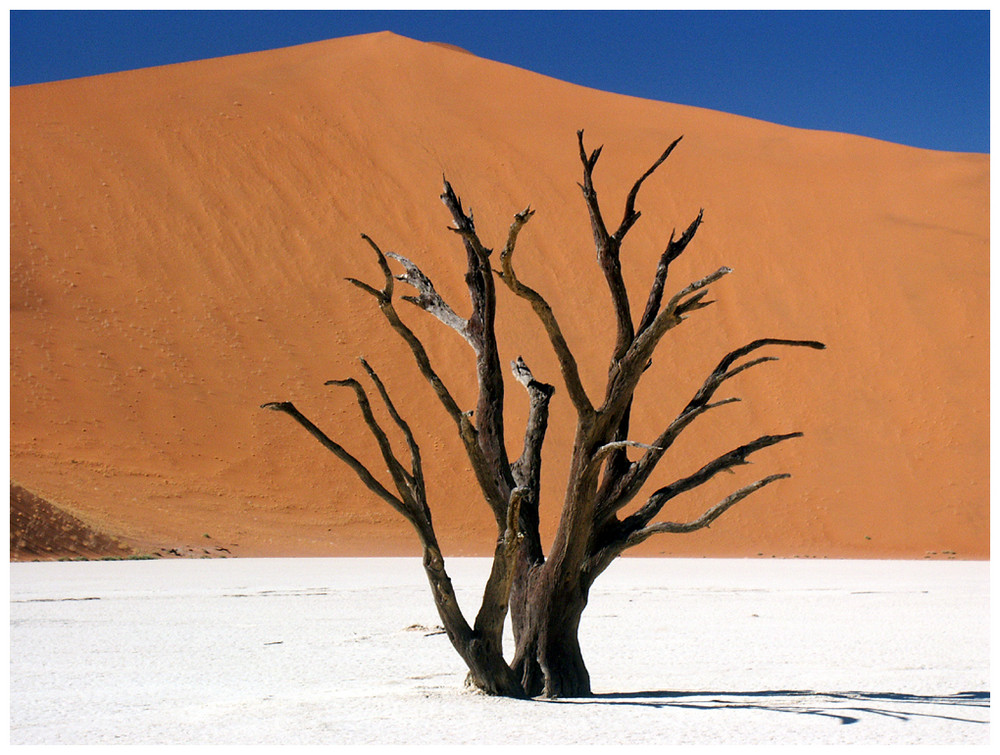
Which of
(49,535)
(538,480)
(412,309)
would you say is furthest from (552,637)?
(412,309)

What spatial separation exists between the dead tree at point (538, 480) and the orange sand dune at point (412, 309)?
15899 mm

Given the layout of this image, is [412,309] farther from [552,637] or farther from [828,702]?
[828,702]

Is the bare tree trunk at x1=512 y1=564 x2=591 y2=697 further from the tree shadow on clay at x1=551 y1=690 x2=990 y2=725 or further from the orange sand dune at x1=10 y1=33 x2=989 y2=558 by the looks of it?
the orange sand dune at x1=10 y1=33 x2=989 y2=558

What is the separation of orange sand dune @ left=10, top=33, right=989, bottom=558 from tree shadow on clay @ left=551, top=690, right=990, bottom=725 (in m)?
16.3

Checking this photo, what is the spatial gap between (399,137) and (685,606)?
92.8 ft

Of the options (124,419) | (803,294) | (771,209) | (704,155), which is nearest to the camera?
(124,419)

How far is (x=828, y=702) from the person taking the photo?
222 inches

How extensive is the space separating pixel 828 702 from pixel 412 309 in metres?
25.6

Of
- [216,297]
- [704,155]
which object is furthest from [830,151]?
[216,297]

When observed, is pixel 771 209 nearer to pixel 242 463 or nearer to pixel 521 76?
pixel 521 76

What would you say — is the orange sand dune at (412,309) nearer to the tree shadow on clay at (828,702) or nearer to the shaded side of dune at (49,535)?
the shaded side of dune at (49,535)

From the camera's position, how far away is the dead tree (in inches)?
215

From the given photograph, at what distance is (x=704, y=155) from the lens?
38.8 meters

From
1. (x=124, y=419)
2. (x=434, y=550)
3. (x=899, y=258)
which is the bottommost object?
(x=434, y=550)
